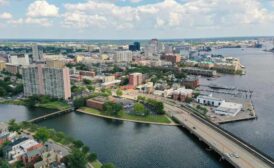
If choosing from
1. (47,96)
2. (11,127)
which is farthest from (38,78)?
(11,127)

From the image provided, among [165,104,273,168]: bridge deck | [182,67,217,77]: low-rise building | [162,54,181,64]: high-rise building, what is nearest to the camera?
[165,104,273,168]: bridge deck

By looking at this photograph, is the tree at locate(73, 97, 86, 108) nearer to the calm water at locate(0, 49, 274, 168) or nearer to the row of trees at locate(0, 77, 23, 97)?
the calm water at locate(0, 49, 274, 168)

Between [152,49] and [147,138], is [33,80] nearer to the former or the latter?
[147,138]

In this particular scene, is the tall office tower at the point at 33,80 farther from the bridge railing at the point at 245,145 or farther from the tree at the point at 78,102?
the bridge railing at the point at 245,145

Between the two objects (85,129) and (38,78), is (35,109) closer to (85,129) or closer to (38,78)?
(38,78)

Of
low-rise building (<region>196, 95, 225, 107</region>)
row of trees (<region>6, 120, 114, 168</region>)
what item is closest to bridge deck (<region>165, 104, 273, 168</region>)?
low-rise building (<region>196, 95, 225, 107</region>)

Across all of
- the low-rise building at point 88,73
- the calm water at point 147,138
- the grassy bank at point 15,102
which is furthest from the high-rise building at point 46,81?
the low-rise building at point 88,73

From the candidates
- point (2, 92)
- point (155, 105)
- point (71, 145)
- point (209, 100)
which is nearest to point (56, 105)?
point (2, 92)
